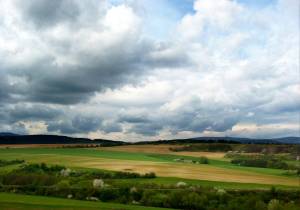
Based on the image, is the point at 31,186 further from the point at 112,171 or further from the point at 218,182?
the point at 218,182

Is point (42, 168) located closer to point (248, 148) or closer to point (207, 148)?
point (207, 148)

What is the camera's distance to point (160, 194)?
162ft

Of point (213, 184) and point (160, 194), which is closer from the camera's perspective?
point (160, 194)

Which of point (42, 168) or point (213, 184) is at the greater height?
point (42, 168)

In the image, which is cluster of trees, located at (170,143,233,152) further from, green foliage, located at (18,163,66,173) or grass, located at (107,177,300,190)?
grass, located at (107,177,300,190)

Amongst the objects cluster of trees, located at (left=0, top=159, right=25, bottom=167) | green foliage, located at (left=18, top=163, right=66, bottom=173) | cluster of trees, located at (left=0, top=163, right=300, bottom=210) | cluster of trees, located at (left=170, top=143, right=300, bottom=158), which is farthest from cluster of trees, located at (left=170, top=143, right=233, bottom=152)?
cluster of trees, located at (left=0, top=163, right=300, bottom=210)

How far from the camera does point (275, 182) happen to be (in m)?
63.8

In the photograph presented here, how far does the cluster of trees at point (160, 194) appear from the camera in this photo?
Answer: 46625 millimetres

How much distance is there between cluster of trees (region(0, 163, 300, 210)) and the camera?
46625mm

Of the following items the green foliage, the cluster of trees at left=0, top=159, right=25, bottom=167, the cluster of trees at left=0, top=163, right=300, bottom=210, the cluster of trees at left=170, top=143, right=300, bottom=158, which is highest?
the cluster of trees at left=170, top=143, right=300, bottom=158

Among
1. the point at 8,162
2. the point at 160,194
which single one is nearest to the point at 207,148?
the point at 8,162

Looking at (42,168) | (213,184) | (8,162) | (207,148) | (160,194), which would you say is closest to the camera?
(160,194)

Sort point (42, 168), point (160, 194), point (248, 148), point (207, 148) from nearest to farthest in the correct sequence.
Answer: point (160, 194) < point (42, 168) < point (248, 148) < point (207, 148)

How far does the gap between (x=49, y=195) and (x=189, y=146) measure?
321 ft
